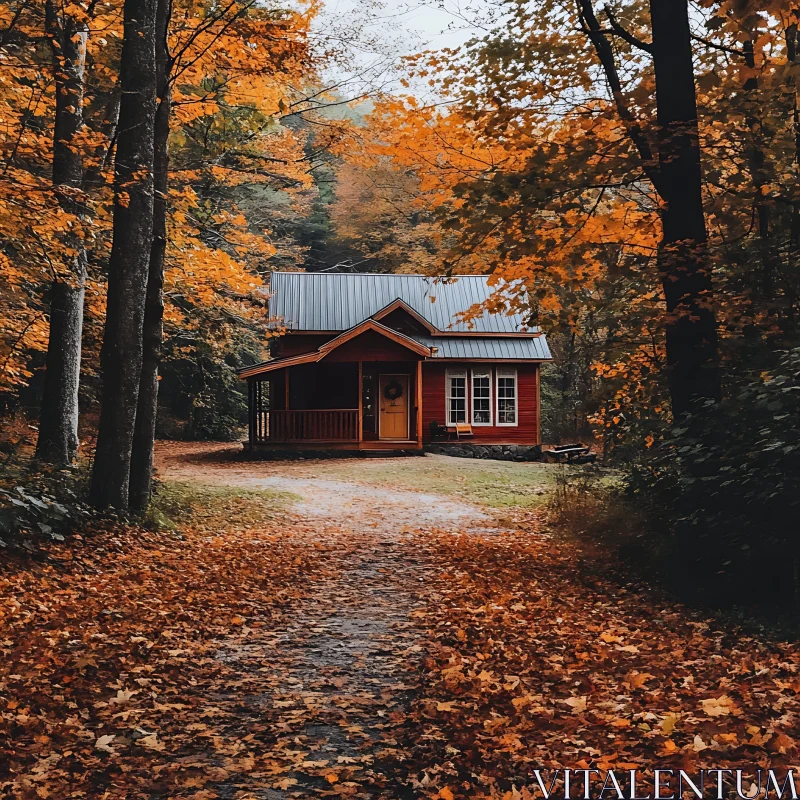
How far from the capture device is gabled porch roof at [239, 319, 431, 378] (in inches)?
880

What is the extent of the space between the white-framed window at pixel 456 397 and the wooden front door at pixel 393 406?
1.57 metres

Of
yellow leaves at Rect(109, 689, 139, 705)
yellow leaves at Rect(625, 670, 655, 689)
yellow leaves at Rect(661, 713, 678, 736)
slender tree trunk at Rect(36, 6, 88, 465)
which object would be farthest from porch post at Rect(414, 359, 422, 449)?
yellow leaves at Rect(661, 713, 678, 736)

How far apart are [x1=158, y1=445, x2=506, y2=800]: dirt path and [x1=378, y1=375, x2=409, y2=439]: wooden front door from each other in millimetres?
13022

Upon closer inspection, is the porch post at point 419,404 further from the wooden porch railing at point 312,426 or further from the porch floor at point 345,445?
the wooden porch railing at point 312,426

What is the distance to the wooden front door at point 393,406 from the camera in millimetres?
24797

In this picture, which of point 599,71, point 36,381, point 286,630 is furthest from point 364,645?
point 36,381

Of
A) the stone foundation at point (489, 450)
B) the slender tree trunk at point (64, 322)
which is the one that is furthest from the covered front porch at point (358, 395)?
the slender tree trunk at point (64, 322)

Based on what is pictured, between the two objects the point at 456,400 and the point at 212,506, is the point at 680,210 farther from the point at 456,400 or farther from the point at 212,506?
the point at 456,400

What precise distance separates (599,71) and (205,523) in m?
8.00

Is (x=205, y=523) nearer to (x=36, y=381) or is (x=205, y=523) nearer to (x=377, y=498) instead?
(x=377, y=498)

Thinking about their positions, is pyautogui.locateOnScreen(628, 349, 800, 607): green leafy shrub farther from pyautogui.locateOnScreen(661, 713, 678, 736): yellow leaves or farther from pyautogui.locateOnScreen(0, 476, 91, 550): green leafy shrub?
pyautogui.locateOnScreen(0, 476, 91, 550): green leafy shrub

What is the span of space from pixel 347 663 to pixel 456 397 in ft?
67.4

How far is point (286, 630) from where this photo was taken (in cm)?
613

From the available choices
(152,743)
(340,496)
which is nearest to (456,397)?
(340,496)
